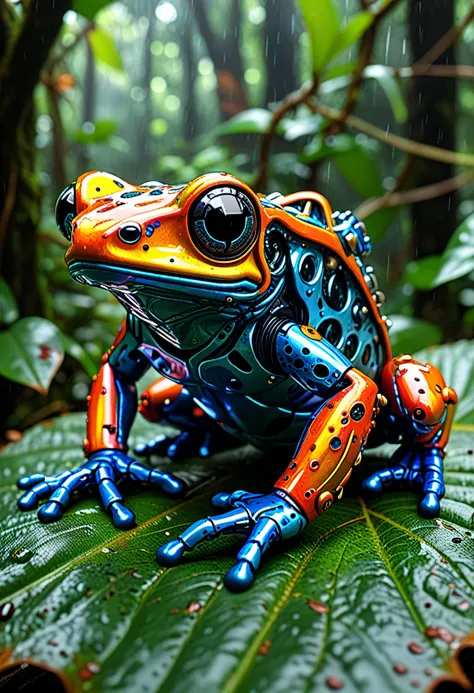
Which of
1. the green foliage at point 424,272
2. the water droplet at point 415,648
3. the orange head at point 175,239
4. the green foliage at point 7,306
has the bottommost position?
the water droplet at point 415,648

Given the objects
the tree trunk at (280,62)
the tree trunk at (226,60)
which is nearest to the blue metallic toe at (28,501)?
the tree trunk at (226,60)

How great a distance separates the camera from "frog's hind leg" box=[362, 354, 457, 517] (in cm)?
130

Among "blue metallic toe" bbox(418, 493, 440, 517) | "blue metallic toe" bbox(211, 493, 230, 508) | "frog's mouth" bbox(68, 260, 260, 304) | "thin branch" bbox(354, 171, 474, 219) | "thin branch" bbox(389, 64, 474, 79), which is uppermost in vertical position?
"thin branch" bbox(389, 64, 474, 79)

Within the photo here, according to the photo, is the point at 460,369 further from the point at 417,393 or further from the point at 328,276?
the point at 328,276

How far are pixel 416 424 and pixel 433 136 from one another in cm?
276

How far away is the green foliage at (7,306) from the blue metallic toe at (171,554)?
1463 mm

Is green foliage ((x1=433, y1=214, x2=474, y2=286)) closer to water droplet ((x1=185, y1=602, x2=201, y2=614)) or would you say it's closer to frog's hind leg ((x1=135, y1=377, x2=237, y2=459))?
frog's hind leg ((x1=135, y1=377, x2=237, y2=459))

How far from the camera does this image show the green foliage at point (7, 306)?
221 cm

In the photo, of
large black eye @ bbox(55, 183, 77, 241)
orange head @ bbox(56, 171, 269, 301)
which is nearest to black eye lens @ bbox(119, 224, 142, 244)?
orange head @ bbox(56, 171, 269, 301)

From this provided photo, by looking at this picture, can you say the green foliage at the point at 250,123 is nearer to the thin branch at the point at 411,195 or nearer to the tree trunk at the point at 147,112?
the thin branch at the point at 411,195

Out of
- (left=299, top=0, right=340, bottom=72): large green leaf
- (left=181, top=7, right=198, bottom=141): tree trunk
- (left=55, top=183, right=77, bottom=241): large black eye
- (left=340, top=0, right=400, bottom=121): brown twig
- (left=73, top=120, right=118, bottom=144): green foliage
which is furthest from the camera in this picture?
(left=181, top=7, right=198, bottom=141): tree trunk

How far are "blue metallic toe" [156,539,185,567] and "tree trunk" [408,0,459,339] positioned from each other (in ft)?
9.71

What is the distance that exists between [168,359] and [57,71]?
148 inches

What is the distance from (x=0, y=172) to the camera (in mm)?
2342
